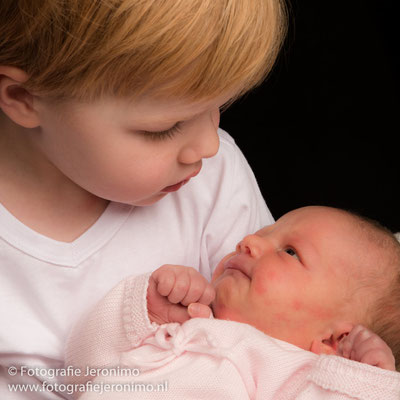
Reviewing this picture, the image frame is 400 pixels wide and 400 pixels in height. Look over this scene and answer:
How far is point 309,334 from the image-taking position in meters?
1.39

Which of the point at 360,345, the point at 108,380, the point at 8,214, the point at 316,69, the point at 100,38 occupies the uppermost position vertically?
the point at 100,38

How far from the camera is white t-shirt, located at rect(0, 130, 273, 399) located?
1.42 metres

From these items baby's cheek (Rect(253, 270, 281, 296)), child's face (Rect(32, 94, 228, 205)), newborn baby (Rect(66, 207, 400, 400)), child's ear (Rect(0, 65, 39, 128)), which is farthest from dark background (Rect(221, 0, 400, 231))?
child's ear (Rect(0, 65, 39, 128))

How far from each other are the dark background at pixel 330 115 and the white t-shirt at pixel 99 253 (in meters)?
0.54

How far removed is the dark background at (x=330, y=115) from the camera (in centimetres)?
208

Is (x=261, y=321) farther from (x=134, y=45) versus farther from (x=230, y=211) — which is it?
(x=134, y=45)

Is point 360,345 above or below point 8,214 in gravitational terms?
below

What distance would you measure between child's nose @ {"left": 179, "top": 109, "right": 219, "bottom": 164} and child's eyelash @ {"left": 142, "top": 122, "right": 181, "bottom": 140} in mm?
36

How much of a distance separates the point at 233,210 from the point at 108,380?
1.65 ft

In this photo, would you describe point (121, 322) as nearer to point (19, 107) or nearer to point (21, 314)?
point (21, 314)

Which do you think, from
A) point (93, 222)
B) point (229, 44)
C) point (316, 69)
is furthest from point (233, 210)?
point (316, 69)

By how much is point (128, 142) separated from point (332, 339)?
548mm

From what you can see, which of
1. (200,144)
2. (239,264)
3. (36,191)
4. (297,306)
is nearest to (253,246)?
(239,264)

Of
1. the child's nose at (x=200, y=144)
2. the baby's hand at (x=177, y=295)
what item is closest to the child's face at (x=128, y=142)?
the child's nose at (x=200, y=144)
